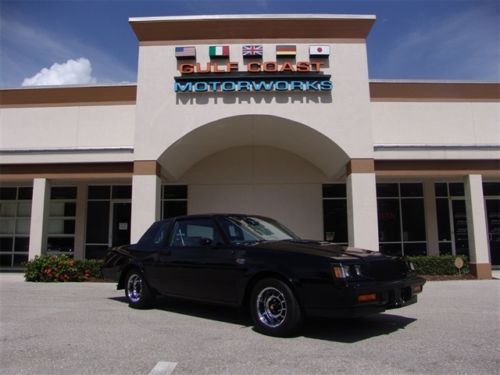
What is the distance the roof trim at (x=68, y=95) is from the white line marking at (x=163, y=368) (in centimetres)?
1295

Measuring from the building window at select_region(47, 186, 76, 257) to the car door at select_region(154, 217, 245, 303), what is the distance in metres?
11.1

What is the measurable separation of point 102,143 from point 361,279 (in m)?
12.8

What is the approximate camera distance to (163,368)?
4.55 metres

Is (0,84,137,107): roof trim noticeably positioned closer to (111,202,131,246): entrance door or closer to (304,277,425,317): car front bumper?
(111,202,131,246): entrance door

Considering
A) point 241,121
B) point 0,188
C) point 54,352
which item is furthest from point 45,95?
point 54,352

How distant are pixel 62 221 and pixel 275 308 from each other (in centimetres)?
1382

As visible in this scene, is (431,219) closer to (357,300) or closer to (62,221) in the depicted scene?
(357,300)

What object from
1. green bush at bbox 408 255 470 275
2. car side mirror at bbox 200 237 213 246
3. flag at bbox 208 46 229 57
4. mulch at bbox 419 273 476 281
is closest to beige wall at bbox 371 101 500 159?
green bush at bbox 408 255 470 275

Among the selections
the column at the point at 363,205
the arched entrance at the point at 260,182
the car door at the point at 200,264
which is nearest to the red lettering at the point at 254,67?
the arched entrance at the point at 260,182

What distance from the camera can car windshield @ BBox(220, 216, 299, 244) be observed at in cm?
672

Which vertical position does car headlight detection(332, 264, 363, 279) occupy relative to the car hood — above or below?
below

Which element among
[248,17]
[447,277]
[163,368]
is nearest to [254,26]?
[248,17]

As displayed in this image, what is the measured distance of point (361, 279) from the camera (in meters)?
5.43

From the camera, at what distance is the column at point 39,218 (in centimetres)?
1400
